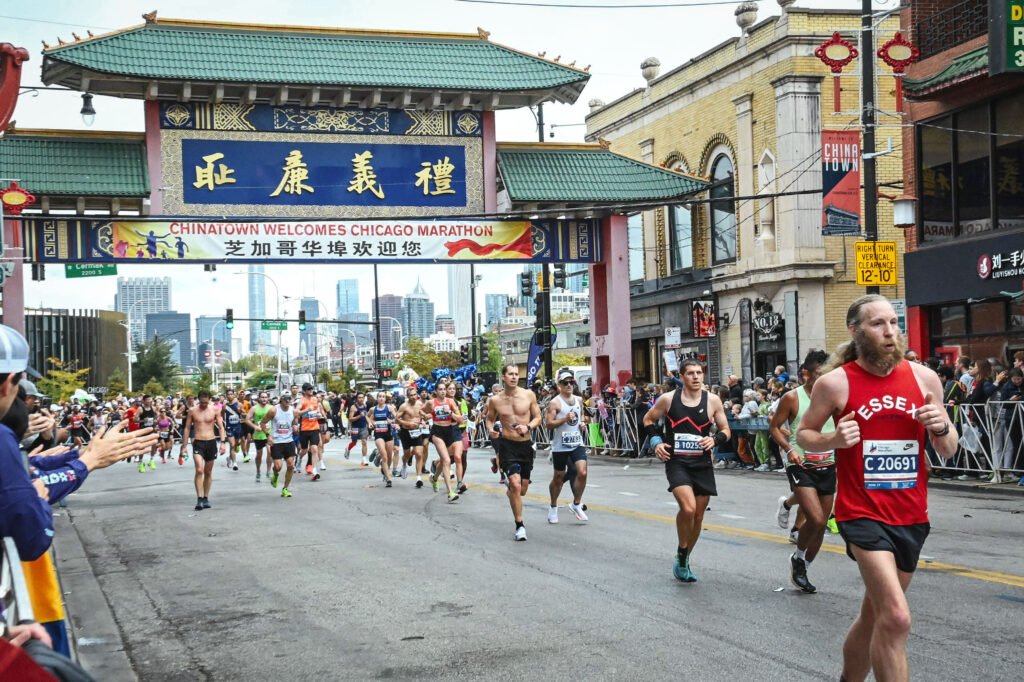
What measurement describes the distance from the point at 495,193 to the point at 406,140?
2.67 meters

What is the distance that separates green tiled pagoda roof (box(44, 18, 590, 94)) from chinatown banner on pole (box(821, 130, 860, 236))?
9.27m

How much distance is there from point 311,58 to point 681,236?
1521 centimetres

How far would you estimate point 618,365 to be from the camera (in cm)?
3166

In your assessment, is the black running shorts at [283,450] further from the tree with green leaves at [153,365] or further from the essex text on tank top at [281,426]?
the tree with green leaves at [153,365]

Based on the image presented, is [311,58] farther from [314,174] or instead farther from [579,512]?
[579,512]

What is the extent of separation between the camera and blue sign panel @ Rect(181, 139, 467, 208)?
28.7m

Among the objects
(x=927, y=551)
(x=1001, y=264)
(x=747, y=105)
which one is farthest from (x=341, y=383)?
(x=927, y=551)

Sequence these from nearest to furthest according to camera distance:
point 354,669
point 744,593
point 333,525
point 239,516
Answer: point 354,669
point 744,593
point 333,525
point 239,516

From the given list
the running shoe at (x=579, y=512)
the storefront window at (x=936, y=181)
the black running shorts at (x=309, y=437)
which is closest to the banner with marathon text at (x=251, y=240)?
the black running shorts at (x=309, y=437)

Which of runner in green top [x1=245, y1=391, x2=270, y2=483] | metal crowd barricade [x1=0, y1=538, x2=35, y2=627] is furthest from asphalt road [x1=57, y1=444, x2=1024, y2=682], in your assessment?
runner in green top [x1=245, y1=391, x2=270, y2=483]

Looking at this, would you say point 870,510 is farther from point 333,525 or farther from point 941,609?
point 333,525

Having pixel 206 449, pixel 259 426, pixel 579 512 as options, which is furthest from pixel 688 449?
pixel 259 426

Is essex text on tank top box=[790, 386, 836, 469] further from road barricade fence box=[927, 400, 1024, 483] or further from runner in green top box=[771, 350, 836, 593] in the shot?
road barricade fence box=[927, 400, 1024, 483]

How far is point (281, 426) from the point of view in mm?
21156
